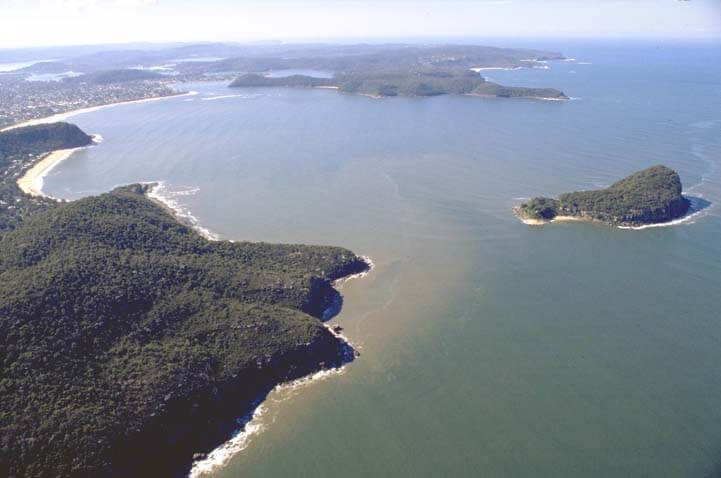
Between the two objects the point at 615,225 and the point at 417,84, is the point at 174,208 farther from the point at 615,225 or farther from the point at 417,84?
the point at 417,84

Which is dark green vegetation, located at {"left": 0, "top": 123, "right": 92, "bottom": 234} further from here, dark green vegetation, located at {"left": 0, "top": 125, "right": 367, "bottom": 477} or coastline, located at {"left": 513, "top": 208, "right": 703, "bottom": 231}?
coastline, located at {"left": 513, "top": 208, "right": 703, "bottom": 231}

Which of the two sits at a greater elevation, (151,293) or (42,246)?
(42,246)

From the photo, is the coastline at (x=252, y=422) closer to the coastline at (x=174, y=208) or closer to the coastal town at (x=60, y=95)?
the coastline at (x=174, y=208)

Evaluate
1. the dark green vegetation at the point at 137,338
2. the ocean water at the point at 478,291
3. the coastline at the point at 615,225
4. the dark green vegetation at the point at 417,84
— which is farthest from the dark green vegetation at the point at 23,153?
the dark green vegetation at the point at 417,84

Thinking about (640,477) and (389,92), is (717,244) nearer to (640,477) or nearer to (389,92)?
(640,477)

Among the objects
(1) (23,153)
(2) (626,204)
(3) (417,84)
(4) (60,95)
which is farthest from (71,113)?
(2) (626,204)

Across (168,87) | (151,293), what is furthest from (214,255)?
(168,87)
